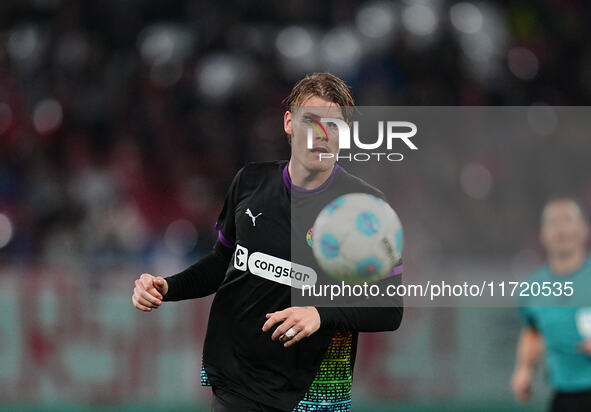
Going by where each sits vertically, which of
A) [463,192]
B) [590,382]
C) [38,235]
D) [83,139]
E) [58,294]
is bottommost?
[590,382]

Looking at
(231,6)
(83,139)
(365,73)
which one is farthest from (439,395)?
(231,6)

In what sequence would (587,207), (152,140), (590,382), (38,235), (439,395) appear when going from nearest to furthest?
(590,382)
(439,395)
(587,207)
(38,235)
(152,140)

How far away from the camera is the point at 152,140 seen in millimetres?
8164

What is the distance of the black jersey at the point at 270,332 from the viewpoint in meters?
3.05

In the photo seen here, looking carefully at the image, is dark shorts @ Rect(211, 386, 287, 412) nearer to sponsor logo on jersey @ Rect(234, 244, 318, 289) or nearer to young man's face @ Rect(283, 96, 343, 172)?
sponsor logo on jersey @ Rect(234, 244, 318, 289)

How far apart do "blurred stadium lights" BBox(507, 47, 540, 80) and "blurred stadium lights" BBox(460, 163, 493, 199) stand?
176 centimetres

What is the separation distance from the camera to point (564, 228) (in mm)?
4508

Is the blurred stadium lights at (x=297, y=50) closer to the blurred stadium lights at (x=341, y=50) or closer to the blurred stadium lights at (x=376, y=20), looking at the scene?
the blurred stadium lights at (x=341, y=50)

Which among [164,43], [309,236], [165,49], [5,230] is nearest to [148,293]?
[309,236]

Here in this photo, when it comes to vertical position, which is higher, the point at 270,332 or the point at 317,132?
the point at 317,132

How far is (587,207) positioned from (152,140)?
3.87m

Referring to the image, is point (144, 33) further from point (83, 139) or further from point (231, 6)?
point (83, 139)

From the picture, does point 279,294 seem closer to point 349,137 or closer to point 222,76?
point 349,137

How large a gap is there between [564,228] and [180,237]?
358cm
